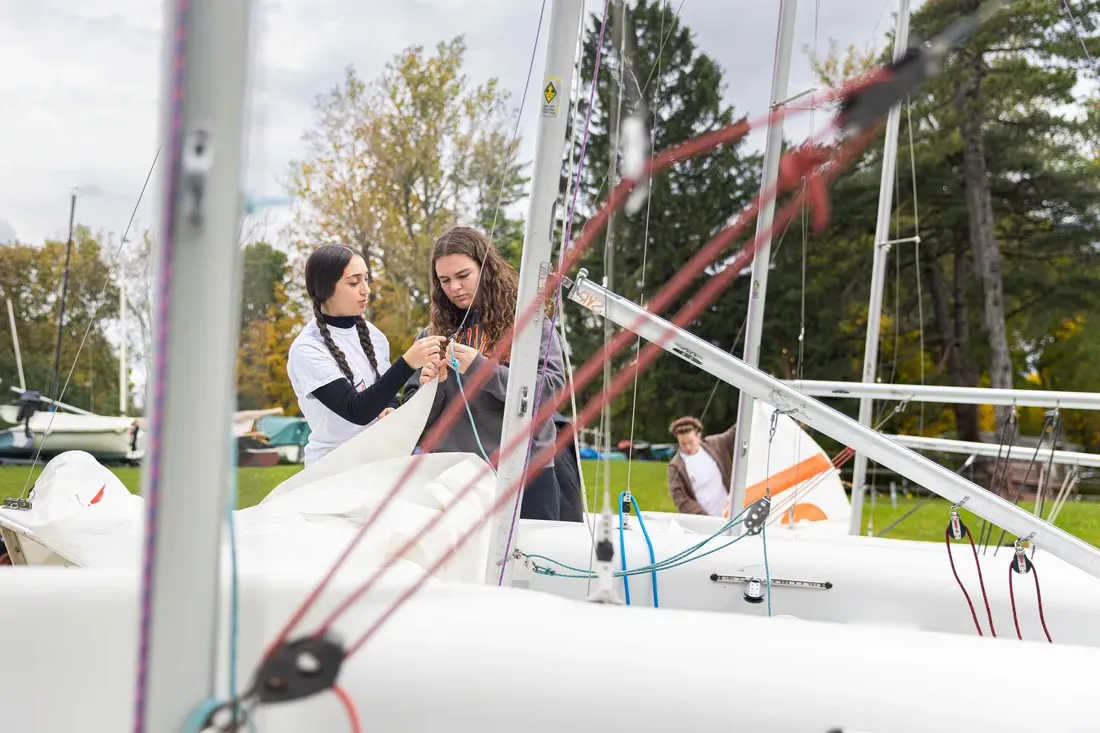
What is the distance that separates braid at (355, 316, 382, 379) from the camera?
1.78 meters

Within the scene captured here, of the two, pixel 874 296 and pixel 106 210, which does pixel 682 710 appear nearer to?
pixel 106 210

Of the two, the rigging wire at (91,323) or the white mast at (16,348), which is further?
the white mast at (16,348)

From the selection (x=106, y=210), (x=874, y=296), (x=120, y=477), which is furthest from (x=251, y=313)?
(x=874, y=296)

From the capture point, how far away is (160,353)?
1.72ft

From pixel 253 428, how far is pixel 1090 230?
463 inches

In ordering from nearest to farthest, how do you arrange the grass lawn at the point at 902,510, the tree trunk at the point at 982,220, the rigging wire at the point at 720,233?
the rigging wire at the point at 720,233 < the grass lawn at the point at 902,510 < the tree trunk at the point at 982,220

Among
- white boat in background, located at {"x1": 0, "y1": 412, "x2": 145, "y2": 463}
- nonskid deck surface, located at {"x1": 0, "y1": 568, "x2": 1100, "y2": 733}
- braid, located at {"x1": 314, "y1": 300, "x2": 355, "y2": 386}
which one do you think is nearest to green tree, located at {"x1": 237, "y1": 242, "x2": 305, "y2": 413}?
nonskid deck surface, located at {"x1": 0, "y1": 568, "x2": 1100, "y2": 733}

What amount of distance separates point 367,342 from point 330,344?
0.37 feet

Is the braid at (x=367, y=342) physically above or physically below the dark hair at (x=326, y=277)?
below

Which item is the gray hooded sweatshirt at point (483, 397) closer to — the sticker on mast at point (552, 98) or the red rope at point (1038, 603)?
the sticker on mast at point (552, 98)

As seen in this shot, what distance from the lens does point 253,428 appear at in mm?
926

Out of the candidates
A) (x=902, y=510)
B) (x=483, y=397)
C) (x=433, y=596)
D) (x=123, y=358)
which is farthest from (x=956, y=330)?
(x=433, y=596)

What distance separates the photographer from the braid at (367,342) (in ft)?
5.84

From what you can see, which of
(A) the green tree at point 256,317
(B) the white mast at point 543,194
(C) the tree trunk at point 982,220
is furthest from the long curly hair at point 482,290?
(C) the tree trunk at point 982,220
